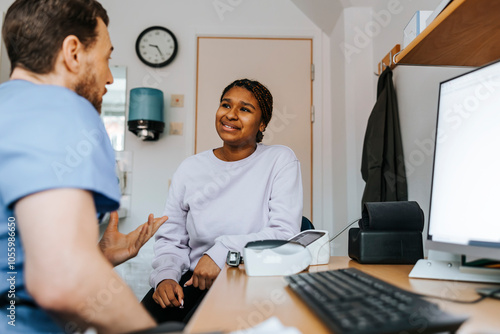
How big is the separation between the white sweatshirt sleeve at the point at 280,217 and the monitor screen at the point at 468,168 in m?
0.58

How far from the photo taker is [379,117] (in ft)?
6.62

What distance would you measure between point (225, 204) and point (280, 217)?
9.3 inches

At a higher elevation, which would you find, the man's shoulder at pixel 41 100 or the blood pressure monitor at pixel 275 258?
the man's shoulder at pixel 41 100

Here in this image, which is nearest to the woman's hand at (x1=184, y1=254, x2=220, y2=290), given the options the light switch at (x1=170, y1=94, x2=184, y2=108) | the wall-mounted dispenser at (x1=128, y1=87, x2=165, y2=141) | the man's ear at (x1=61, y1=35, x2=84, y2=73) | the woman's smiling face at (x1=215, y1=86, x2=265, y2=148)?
the woman's smiling face at (x1=215, y1=86, x2=265, y2=148)

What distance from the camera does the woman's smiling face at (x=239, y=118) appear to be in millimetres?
1632

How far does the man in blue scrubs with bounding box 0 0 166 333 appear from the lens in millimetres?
487

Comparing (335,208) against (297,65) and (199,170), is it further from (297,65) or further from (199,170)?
(199,170)

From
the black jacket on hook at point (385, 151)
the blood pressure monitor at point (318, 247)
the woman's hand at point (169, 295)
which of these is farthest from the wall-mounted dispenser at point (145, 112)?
the blood pressure monitor at point (318, 247)

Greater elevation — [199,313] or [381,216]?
[381,216]

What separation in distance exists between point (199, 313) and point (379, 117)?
169cm

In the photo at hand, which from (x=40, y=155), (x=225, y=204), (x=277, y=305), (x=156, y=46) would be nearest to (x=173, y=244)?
(x=225, y=204)

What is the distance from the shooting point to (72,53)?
70 cm

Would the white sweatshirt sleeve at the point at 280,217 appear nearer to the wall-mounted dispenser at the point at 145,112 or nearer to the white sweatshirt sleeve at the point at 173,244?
the white sweatshirt sleeve at the point at 173,244

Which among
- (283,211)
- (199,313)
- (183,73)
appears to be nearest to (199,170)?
(283,211)
